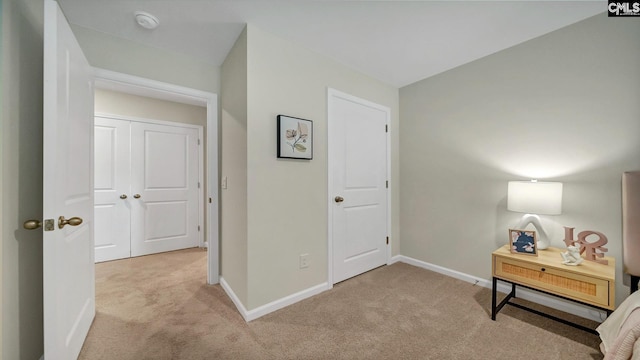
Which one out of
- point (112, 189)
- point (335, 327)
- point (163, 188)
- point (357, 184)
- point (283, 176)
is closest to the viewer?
point (335, 327)

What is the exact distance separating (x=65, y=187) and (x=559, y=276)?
3.03 metres

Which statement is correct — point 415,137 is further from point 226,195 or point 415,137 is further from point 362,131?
point 226,195

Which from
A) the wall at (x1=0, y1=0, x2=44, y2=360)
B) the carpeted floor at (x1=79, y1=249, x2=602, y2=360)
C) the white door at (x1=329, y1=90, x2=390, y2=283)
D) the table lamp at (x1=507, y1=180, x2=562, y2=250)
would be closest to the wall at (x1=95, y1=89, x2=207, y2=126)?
the wall at (x1=0, y1=0, x2=44, y2=360)

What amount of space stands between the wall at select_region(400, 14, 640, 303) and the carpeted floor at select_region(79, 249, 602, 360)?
24.5 inches

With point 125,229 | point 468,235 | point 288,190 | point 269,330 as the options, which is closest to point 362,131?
point 288,190

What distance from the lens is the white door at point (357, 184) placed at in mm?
2418

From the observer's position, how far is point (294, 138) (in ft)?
6.70

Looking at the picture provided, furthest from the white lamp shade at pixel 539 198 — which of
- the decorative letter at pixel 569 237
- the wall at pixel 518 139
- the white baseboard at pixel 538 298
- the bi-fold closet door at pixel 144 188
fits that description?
the bi-fold closet door at pixel 144 188

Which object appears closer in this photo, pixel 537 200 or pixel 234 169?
pixel 537 200

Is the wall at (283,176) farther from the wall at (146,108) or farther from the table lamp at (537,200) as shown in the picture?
the wall at (146,108)

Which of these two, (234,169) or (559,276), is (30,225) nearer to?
(234,169)

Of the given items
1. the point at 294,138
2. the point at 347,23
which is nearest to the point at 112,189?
the point at 294,138

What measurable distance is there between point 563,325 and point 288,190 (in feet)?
7.45

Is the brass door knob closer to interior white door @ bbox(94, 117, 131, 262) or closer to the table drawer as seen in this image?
interior white door @ bbox(94, 117, 131, 262)
